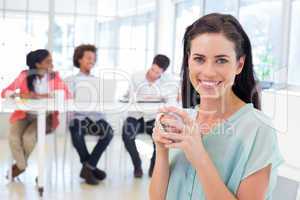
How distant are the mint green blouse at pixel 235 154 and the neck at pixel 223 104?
3 cm

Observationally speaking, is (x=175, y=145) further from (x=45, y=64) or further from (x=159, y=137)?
(x=45, y=64)

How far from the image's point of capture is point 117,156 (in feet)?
15.3

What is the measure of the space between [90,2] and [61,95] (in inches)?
97.2

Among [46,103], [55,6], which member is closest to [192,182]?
[46,103]

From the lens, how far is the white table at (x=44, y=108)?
10.7 ft

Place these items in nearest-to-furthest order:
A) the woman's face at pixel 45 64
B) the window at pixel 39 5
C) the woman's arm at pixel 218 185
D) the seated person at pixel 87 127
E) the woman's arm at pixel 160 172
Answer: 1. the woman's arm at pixel 218 185
2. the woman's arm at pixel 160 172
3. the woman's face at pixel 45 64
4. the seated person at pixel 87 127
5. the window at pixel 39 5

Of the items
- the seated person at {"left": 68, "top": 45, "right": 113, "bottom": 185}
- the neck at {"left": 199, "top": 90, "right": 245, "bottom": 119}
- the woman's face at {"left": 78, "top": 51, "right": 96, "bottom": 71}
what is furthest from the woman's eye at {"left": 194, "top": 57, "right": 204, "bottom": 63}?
the woman's face at {"left": 78, "top": 51, "right": 96, "bottom": 71}

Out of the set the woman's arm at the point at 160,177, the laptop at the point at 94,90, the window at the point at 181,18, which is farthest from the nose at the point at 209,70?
the window at the point at 181,18

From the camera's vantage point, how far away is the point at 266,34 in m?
4.18

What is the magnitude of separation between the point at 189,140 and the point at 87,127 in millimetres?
3114

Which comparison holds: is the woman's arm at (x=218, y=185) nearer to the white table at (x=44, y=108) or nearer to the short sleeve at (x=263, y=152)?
the short sleeve at (x=263, y=152)

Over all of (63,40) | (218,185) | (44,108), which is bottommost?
(44,108)

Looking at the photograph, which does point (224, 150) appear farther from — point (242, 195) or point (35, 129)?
point (35, 129)

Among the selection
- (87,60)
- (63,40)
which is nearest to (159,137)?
(87,60)
